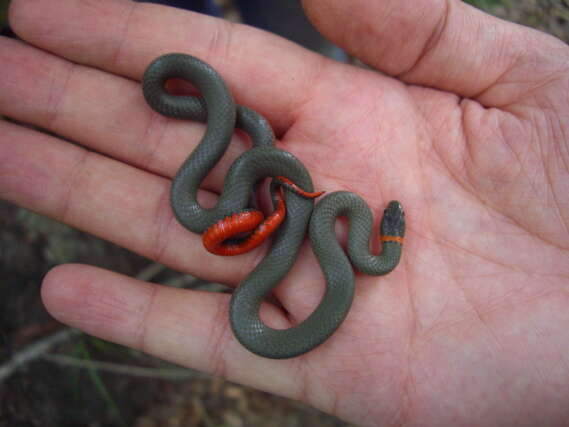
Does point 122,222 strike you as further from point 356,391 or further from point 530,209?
point 530,209

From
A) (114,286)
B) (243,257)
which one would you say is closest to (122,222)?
(114,286)

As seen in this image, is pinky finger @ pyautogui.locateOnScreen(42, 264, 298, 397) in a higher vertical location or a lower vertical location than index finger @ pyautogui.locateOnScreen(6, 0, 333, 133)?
lower

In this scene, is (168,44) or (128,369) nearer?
(168,44)

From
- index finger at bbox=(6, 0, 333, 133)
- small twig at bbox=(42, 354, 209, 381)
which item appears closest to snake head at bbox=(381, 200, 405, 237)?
index finger at bbox=(6, 0, 333, 133)

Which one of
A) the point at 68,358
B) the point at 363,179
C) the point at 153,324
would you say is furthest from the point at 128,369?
the point at 363,179

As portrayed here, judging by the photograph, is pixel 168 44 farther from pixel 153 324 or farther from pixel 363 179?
pixel 153 324

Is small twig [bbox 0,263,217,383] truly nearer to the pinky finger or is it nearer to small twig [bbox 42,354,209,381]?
small twig [bbox 42,354,209,381]

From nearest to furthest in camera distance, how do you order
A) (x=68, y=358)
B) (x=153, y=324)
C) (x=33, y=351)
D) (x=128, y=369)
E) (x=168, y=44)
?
(x=153, y=324) → (x=168, y=44) → (x=33, y=351) → (x=68, y=358) → (x=128, y=369)
